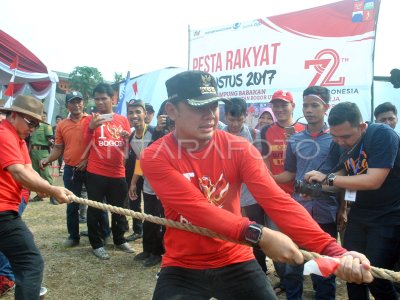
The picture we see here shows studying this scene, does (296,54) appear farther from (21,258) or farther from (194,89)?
(21,258)

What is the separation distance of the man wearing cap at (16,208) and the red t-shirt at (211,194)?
135 cm

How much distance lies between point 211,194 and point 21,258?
5.97ft

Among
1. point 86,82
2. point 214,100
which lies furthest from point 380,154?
point 86,82

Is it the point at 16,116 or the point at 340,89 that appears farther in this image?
the point at 340,89

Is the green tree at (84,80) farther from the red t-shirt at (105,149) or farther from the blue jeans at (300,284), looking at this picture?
the blue jeans at (300,284)

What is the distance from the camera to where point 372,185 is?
2.72m

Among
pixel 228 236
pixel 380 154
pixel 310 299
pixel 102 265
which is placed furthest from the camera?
pixel 102 265

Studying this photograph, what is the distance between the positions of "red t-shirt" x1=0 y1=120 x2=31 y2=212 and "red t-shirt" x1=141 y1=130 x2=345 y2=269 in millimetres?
1437

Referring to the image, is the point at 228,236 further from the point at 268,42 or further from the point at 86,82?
the point at 86,82

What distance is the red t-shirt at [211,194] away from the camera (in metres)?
1.88

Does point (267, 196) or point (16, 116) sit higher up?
point (16, 116)

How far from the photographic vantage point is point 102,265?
15.6 ft

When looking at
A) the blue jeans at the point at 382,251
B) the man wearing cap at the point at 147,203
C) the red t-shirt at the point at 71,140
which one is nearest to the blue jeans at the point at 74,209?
the red t-shirt at the point at 71,140

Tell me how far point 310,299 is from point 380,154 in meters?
1.91
